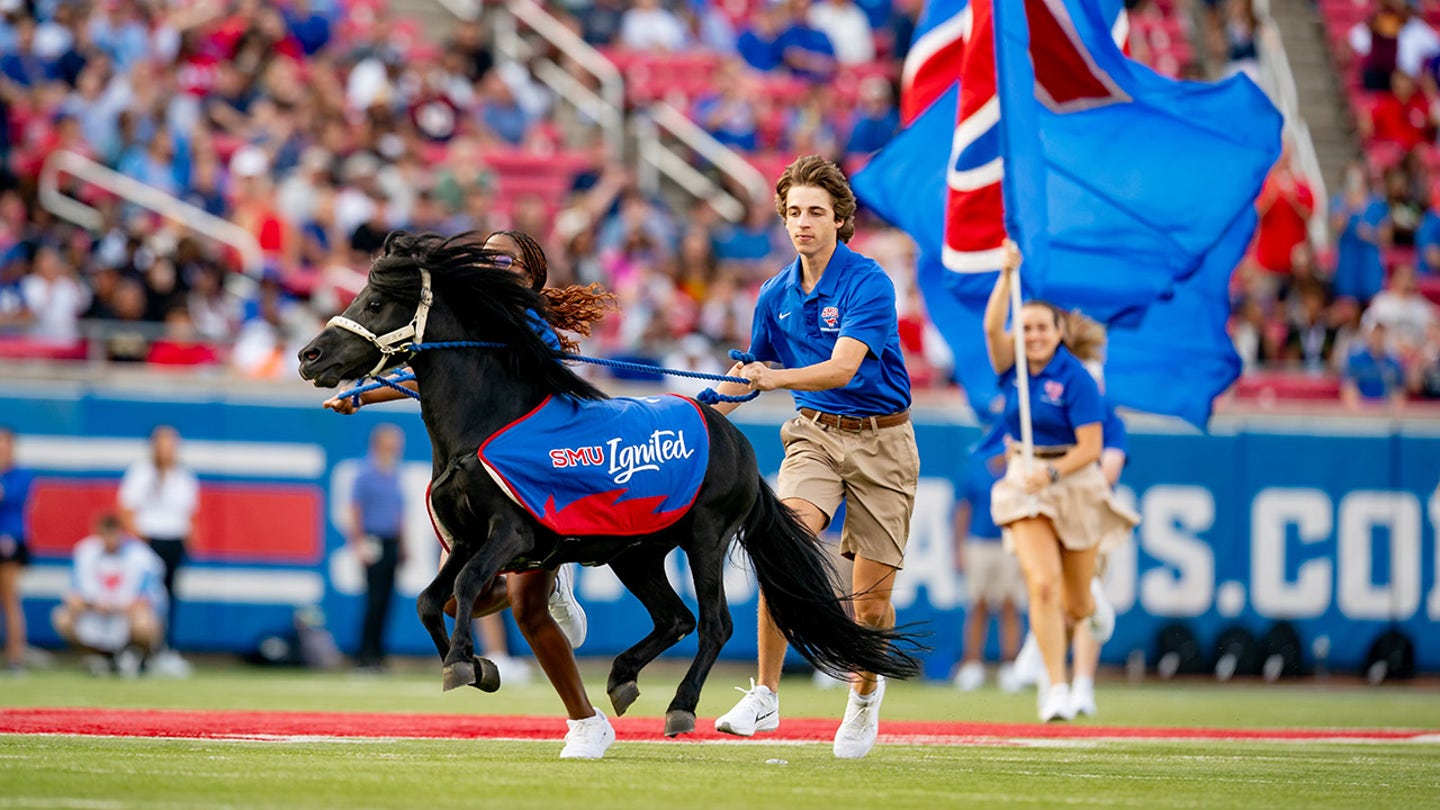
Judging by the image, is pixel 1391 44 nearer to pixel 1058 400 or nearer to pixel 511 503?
pixel 1058 400

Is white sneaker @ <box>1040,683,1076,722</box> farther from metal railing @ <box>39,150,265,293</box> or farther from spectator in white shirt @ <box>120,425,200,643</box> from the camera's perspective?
metal railing @ <box>39,150,265,293</box>

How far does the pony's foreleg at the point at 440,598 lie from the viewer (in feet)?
23.6

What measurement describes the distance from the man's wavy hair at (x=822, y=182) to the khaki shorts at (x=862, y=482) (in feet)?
3.04

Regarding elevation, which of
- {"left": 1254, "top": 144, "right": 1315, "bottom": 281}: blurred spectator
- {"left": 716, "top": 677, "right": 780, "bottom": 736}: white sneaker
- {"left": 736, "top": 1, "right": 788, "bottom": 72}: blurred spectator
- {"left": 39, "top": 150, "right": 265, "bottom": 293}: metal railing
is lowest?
{"left": 716, "top": 677, "right": 780, "bottom": 736}: white sneaker

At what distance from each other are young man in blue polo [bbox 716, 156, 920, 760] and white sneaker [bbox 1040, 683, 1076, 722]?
267cm

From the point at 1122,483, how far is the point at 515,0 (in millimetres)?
9177

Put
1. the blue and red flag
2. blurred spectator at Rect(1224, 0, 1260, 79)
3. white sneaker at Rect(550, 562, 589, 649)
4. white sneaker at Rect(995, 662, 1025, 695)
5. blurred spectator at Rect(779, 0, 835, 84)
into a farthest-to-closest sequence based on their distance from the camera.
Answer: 1. blurred spectator at Rect(779, 0, 835, 84)
2. blurred spectator at Rect(1224, 0, 1260, 79)
3. white sneaker at Rect(995, 662, 1025, 695)
4. the blue and red flag
5. white sneaker at Rect(550, 562, 589, 649)

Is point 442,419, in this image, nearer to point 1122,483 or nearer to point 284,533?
point 284,533

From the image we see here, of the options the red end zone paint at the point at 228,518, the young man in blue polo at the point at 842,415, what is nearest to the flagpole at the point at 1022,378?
the young man in blue polo at the point at 842,415

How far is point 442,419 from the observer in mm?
7398

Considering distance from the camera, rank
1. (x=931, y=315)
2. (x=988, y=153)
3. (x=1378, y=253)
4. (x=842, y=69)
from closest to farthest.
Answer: (x=988, y=153) < (x=931, y=315) < (x=1378, y=253) < (x=842, y=69)

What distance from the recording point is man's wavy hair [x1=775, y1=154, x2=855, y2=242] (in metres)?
8.00

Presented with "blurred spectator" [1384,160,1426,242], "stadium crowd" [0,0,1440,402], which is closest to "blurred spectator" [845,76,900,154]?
"stadium crowd" [0,0,1440,402]

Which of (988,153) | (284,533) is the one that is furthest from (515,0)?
(988,153)
